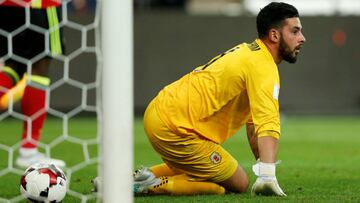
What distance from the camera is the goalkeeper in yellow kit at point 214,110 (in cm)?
410

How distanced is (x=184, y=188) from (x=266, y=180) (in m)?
0.48

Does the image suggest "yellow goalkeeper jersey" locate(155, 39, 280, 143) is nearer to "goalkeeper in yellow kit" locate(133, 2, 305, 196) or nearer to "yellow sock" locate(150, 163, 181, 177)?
"goalkeeper in yellow kit" locate(133, 2, 305, 196)

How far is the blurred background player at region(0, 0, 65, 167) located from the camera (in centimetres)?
520

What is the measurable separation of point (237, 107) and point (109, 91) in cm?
143

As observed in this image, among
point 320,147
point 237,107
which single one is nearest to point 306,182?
point 237,107

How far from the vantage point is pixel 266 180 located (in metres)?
3.89

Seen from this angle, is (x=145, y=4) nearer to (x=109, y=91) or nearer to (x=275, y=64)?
(x=275, y=64)

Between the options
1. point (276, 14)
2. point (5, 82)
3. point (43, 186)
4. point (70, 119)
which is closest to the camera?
point (43, 186)

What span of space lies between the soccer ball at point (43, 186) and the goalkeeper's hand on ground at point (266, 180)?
883mm

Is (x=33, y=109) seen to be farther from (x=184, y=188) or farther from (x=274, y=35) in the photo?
(x=274, y=35)

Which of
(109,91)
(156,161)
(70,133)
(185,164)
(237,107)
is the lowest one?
(70,133)

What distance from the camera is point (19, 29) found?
15.9ft

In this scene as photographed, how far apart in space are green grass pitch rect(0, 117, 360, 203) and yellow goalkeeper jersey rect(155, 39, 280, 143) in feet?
1.17

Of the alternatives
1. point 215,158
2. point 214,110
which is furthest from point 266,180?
point 214,110
